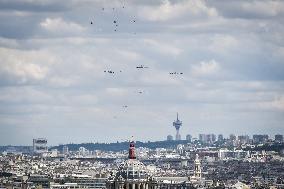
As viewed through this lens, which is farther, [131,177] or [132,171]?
[132,171]

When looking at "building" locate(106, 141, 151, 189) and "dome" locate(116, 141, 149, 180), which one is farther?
"dome" locate(116, 141, 149, 180)

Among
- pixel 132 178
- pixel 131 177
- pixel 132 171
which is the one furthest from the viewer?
pixel 132 171

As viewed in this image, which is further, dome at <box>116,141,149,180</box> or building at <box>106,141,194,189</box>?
dome at <box>116,141,149,180</box>

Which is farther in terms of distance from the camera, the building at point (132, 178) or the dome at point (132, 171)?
the dome at point (132, 171)

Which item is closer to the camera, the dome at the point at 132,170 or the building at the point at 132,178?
the building at the point at 132,178

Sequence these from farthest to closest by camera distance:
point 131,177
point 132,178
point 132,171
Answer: point 132,171, point 131,177, point 132,178

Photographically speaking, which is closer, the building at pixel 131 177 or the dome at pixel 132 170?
the building at pixel 131 177

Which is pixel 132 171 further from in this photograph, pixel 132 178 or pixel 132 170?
pixel 132 178

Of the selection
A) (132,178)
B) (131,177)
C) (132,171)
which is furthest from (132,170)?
(132,178)
